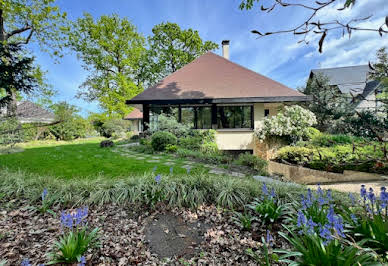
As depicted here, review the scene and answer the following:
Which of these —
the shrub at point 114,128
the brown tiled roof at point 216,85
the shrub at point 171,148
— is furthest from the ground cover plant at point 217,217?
the shrub at point 114,128

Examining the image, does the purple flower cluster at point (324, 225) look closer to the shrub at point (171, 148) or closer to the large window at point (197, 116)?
the shrub at point (171, 148)

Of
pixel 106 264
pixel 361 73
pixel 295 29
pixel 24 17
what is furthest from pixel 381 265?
pixel 361 73

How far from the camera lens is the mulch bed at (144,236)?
1.85 metres

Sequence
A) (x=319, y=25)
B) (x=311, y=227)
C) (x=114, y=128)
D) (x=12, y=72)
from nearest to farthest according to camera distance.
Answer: (x=319, y=25) → (x=311, y=227) → (x=12, y=72) → (x=114, y=128)

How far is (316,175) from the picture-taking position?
604 cm

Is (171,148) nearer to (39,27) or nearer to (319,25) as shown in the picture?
(319,25)

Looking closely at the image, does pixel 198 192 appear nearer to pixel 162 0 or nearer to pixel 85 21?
pixel 162 0

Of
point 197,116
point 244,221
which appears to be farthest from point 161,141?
point 244,221

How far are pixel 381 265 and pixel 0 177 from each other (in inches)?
220

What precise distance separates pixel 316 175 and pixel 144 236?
607 centimetres

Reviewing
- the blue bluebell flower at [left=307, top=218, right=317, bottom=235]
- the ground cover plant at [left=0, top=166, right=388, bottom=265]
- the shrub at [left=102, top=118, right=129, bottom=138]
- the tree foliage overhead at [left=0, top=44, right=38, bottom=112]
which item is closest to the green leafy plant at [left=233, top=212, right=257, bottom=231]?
the ground cover plant at [left=0, top=166, right=388, bottom=265]

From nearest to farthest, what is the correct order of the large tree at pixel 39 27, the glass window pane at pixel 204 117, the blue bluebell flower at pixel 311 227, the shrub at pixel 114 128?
the blue bluebell flower at pixel 311 227, the large tree at pixel 39 27, the glass window pane at pixel 204 117, the shrub at pixel 114 128

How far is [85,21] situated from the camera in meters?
18.5

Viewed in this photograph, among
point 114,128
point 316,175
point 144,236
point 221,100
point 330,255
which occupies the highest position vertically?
point 221,100
